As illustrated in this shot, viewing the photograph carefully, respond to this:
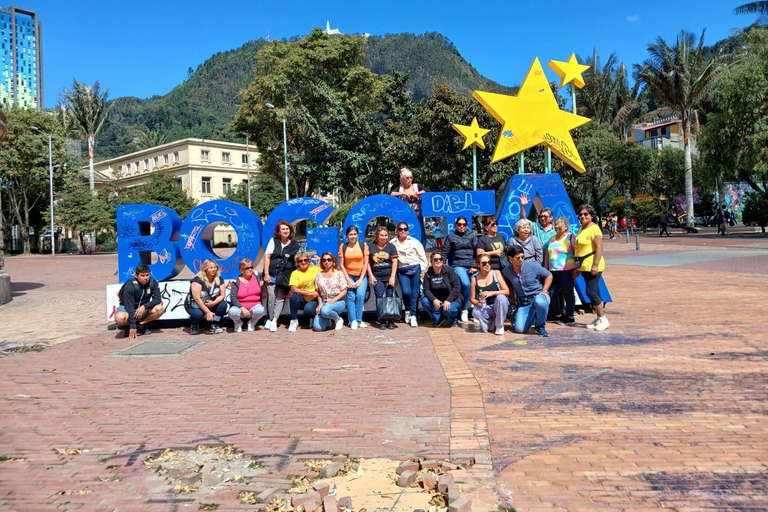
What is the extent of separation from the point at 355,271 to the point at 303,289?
2.88ft

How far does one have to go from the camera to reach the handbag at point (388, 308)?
8.64 m

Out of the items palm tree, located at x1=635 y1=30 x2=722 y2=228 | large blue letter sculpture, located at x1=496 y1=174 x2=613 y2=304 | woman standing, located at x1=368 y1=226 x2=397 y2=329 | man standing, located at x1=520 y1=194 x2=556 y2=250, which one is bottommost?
woman standing, located at x1=368 y1=226 x2=397 y2=329

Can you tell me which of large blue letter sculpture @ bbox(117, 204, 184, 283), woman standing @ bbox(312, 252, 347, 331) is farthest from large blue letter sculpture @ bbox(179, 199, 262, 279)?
woman standing @ bbox(312, 252, 347, 331)

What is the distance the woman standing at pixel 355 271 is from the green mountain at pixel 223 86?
102 meters

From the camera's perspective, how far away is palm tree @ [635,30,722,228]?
35.5 meters

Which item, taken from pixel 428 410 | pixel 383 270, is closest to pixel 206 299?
pixel 383 270

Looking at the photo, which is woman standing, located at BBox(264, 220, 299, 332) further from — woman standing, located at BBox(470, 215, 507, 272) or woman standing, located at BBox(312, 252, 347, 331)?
woman standing, located at BBox(470, 215, 507, 272)

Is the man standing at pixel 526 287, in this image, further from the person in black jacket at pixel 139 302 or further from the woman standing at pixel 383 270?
the person in black jacket at pixel 139 302

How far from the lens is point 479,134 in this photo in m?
16.6

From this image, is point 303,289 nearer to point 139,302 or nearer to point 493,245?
point 139,302

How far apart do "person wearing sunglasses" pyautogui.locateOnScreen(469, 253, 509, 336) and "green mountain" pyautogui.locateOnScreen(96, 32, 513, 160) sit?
4087 inches

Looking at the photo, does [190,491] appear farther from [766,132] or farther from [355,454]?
[766,132]

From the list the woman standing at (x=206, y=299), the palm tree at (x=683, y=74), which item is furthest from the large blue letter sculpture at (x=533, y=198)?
the palm tree at (x=683, y=74)

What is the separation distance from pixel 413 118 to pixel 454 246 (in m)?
20.6
